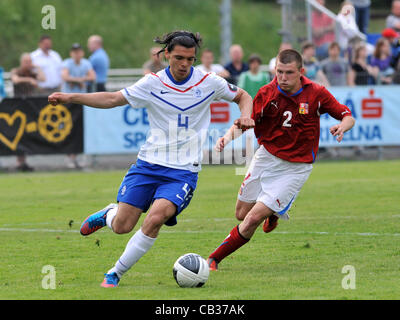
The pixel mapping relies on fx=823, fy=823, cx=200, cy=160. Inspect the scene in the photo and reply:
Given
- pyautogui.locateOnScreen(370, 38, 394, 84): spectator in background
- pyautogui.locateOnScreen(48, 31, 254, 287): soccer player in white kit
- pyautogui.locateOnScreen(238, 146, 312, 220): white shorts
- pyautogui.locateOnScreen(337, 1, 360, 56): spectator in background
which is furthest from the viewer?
pyautogui.locateOnScreen(337, 1, 360, 56): spectator in background

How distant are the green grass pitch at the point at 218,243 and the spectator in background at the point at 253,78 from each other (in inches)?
116

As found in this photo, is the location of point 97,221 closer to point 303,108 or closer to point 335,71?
point 303,108

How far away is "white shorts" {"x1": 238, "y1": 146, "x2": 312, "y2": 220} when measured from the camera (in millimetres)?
7863

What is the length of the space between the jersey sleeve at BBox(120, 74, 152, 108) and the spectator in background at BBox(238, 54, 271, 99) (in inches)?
397

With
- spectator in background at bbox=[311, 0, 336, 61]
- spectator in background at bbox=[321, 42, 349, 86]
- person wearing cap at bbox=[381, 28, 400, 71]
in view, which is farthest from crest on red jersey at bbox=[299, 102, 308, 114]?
spectator in background at bbox=[311, 0, 336, 61]

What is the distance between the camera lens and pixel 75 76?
17.5 meters

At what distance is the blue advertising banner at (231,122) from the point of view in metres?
17.0

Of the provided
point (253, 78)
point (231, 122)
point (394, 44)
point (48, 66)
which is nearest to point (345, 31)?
point (394, 44)

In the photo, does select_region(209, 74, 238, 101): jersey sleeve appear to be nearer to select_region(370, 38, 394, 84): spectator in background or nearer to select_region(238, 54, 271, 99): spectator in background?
select_region(238, 54, 271, 99): spectator in background

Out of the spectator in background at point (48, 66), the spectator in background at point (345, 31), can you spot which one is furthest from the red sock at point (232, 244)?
the spectator in background at point (345, 31)

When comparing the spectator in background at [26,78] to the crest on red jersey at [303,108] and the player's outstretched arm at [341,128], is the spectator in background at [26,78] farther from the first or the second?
the player's outstretched arm at [341,128]
